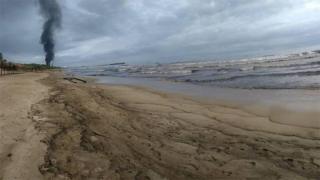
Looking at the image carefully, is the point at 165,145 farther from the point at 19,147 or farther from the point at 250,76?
the point at 250,76

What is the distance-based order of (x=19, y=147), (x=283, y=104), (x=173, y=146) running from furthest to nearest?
(x=283, y=104) < (x=173, y=146) < (x=19, y=147)

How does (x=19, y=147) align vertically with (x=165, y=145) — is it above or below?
above

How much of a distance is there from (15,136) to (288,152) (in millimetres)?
5905

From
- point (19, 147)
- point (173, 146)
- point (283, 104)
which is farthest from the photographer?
point (283, 104)

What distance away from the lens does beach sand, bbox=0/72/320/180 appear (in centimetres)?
630

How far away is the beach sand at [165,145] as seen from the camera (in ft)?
20.7

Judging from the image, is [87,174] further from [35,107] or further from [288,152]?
[35,107]

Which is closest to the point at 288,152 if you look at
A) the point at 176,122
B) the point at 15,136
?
the point at 176,122

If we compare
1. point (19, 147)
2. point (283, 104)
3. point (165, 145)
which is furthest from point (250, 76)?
point (19, 147)

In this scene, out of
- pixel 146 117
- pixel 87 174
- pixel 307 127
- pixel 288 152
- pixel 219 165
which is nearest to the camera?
pixel 87 174

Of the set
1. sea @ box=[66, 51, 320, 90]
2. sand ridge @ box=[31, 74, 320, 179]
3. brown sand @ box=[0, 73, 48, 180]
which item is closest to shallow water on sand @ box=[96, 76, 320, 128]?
sand ridge @ box=[31, 74, 320, 179]

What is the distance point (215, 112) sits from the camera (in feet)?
41.4

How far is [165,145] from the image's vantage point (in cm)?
799

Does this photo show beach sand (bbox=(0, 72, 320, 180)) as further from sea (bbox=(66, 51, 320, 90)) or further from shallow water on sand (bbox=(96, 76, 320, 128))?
sea (bbox=(66, 51, 320, 90))
